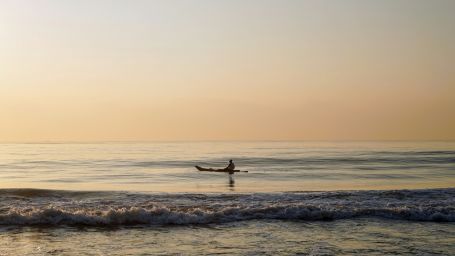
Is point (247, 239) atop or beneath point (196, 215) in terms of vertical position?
beneath

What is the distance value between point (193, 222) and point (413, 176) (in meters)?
25.9

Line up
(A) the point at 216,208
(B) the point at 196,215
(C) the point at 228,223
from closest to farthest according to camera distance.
Answer: (C) the point at 228,223 → (B) the point at 196,215 → (A) the point at 216,208

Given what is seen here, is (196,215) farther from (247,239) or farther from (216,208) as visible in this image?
(247,239)

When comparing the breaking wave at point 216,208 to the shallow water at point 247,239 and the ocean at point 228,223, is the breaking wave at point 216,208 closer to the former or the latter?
the ocean at point 228,223

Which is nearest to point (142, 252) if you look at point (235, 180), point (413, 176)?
point (235, 180)

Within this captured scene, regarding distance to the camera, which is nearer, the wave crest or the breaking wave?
the wave crest

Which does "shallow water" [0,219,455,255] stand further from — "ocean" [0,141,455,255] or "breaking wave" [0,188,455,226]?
"breaking wave" [0,188,455,226]

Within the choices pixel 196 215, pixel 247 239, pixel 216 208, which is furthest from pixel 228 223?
pixel 247 239

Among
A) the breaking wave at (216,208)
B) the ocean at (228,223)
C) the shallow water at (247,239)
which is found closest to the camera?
the shallow water at (247,239)

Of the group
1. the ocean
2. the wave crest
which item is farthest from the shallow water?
the wave crest

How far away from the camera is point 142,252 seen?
12.1 metres

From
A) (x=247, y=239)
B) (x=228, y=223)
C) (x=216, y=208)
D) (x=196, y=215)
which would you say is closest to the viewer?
(x=247, y=239)

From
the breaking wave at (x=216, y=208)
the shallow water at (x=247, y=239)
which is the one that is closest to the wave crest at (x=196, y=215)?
the breaking wave at (x=216, y=208)

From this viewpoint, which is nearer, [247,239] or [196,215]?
[247,239]
